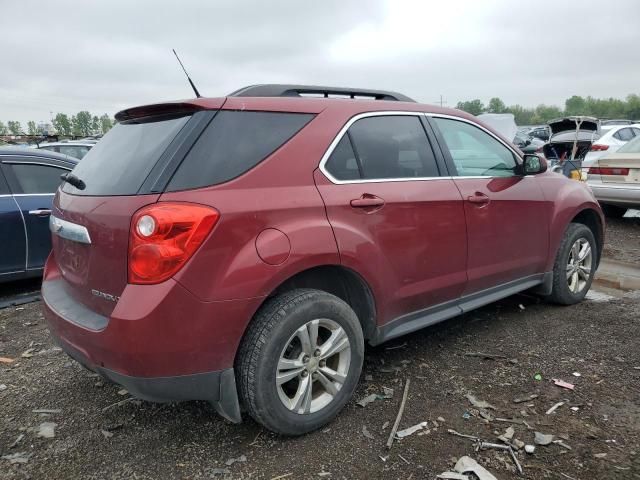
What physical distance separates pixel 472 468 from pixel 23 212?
4615 mm

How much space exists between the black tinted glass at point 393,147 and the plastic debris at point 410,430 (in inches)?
53.7

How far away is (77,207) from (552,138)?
13.4 metres

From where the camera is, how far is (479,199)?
135 inches

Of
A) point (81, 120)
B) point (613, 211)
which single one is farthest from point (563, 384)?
point (81, 120)

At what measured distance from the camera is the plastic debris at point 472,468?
2.30 metres

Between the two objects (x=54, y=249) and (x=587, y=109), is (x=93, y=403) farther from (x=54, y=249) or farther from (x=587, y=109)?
(x=587, y=109)

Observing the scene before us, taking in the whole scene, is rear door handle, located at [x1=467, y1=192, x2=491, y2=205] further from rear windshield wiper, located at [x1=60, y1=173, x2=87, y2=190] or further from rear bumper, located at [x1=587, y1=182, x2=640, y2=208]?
rear bumper, located at [x1=587, y1=182, x2=640, y2=208]

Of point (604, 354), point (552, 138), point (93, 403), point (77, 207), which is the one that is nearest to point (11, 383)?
point (93, 403)

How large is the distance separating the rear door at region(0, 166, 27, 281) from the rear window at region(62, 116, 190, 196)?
2464mm

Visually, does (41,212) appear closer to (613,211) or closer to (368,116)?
(368,116)

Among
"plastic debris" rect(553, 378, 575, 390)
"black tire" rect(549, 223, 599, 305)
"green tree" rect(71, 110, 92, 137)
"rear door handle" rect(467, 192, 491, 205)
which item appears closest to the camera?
"plastic debris" rect(553, 378, 575, 390)

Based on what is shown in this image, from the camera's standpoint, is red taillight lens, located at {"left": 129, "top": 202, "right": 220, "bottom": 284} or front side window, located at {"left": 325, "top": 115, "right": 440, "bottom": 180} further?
front side window, located at {"left": 325, "top": 115, "right": 440, "bottom": 180}

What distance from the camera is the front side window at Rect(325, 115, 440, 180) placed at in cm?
281

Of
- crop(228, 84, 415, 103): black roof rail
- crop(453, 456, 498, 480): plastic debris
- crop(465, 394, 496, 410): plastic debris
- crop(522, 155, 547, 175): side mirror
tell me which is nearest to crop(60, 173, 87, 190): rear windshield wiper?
crop(228, 84, 415, 103): black roof rail
